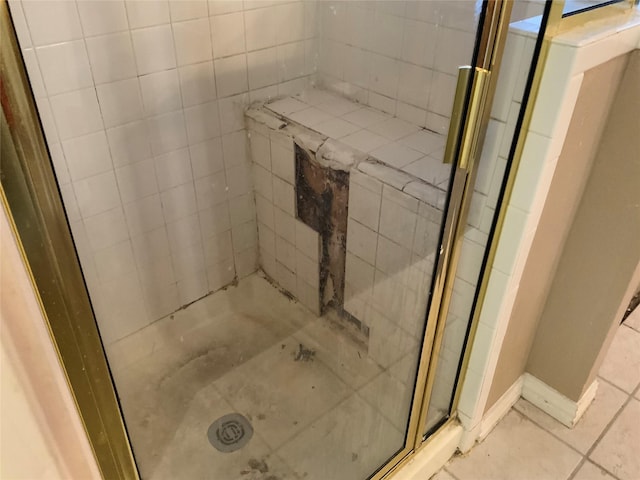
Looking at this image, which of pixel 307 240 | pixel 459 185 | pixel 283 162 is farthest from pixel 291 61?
pixel 459 185

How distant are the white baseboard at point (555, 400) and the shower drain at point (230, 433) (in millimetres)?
808

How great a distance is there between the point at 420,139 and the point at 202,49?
0.65 metres

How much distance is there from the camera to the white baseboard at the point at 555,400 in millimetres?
1493

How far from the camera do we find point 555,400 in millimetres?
1514

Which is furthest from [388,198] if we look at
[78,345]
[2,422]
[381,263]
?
[2,422]

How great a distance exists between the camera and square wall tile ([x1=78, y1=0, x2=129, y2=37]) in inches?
48.7

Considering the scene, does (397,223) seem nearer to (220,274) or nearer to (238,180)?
(238,180)

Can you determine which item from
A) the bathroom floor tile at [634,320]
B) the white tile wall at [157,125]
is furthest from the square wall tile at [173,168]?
the bathroom floor tile at [634,320]

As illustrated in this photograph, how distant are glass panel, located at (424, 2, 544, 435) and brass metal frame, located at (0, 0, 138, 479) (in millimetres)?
695

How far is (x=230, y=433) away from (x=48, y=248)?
3.33 ft

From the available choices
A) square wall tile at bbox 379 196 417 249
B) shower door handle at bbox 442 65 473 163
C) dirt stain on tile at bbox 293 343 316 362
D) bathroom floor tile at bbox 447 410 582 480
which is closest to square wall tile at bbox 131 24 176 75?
square wall tile at bbox 379 196 417 249

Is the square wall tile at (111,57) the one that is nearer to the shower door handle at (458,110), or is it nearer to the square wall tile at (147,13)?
the square wall tile at (147,13)

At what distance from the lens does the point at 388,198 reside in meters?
1.36

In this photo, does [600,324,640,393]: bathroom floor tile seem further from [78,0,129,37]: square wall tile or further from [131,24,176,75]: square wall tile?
[78,0,129,37]: square wall tile
